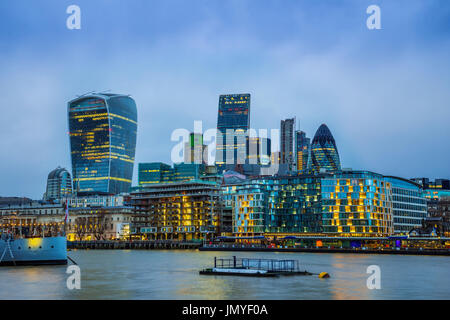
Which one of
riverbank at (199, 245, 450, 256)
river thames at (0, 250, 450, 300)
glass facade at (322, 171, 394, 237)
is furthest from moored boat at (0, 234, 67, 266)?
glass facade at (322, 171, 394, 237)

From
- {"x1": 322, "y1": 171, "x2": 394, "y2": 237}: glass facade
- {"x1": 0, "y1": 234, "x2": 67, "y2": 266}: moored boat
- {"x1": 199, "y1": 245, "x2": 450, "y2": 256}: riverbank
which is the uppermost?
{"x1": 322, "y1": 171, "x2": 394, "y2": 237}: glass facade

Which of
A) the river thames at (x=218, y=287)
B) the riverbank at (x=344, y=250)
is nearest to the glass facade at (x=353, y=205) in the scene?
the riverbank at (x=344, y=250)

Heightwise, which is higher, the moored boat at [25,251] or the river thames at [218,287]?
the moored boat at [25,251]

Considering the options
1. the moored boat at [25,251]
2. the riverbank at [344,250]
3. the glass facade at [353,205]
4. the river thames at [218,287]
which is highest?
the glass facade at [353,205]

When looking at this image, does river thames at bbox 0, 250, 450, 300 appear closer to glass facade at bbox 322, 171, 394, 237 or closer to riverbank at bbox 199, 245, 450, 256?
riverbank at bbox 199, 245, 450, 256

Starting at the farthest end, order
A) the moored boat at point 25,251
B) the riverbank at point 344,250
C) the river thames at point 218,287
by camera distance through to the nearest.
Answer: the riverbank at point 344,250 → the moored boat at point 25,251 → the river thames at point 218,287

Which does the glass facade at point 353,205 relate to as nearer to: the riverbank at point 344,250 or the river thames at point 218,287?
the riverbank at point 344,250

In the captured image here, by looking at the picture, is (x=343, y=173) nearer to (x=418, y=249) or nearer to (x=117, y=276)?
(x=418, y=249)

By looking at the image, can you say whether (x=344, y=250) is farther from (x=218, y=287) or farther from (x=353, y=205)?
(x=218, y=287)

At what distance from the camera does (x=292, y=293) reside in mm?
49156

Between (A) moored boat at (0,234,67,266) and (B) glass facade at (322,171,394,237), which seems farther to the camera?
(B) glass facade at (322,171,394,237)

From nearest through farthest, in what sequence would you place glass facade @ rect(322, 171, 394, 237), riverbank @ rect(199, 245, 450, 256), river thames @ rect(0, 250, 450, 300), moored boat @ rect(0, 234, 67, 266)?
river thames @ rect(0, 250, 450, 300) → moored boat @ rect(0, 234, 67, 266) → riverbank @ rect(199, 245, 450, 256) → glass facade @ rect(322, 171, 394, 237)
